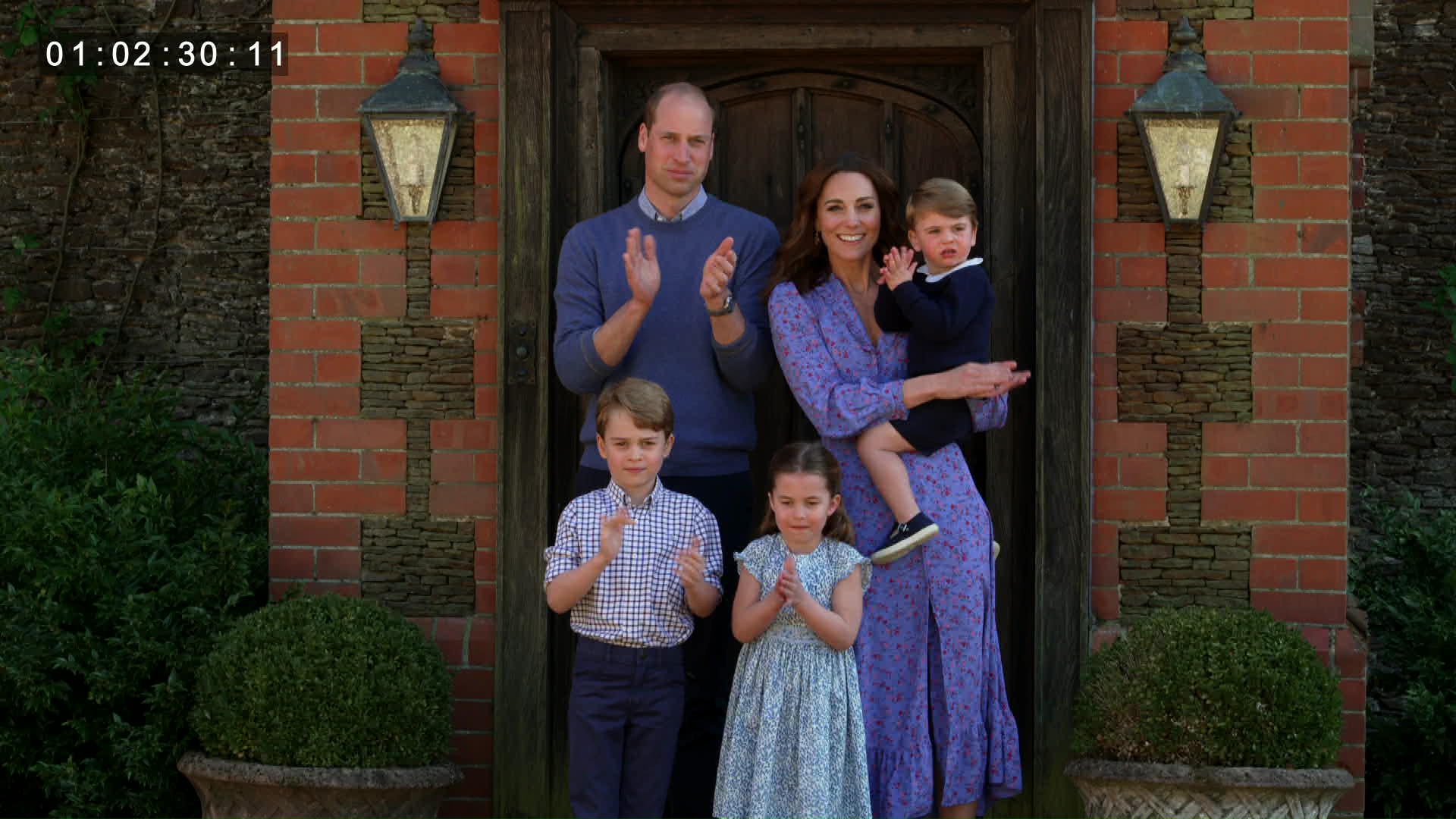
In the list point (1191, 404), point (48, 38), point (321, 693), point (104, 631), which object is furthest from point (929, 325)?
point (48, 38)

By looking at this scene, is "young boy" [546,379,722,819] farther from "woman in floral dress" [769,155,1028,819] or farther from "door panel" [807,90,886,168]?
"door panel" [807,90,886,168]

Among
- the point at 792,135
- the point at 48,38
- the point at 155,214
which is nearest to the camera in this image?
the point at 792,135

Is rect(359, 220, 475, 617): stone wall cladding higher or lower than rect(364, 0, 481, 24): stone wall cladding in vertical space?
lower

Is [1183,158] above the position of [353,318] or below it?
above

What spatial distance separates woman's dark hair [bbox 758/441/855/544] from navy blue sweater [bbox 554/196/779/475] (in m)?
0.43

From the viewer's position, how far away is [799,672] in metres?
3.91

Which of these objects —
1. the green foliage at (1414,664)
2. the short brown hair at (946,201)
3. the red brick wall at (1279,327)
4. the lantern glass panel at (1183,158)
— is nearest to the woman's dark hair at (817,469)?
the short brown hair at (946,201)

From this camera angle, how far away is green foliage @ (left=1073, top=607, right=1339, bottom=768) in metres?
4.15

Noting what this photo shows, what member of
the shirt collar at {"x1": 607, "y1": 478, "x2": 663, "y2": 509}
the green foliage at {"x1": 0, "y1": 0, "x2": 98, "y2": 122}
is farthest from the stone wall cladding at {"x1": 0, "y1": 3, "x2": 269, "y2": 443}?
the shirt collar at {"x1": 607, "y1": 478, "x2": 663, "y2": 509}

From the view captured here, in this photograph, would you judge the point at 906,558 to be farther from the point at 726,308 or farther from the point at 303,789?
the point at 303,789

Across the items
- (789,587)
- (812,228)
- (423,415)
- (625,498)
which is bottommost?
(789,587)

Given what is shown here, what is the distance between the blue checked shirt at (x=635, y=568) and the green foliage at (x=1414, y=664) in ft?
8.71

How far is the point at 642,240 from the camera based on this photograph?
14.7ft

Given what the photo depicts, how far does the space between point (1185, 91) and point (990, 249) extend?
28.9 inches
